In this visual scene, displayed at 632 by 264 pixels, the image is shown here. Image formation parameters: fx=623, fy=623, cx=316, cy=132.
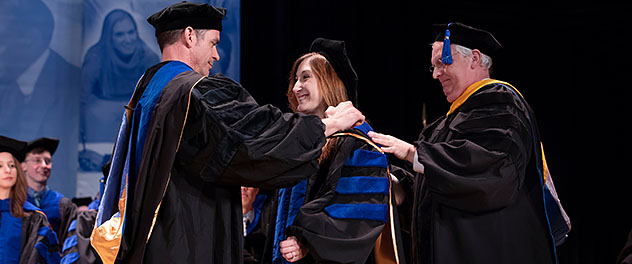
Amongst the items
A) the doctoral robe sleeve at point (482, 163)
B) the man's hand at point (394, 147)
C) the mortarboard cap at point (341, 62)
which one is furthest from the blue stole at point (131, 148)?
the doctoral robe sleeve at point (482, 163)

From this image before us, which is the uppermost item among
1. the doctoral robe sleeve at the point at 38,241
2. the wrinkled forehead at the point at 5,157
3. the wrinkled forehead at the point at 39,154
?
the wrinkled forehead at the point at 5,157

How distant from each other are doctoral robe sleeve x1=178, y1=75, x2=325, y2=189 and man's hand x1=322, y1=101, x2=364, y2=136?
31cm

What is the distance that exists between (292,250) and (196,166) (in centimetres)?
63

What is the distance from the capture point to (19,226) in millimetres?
5445

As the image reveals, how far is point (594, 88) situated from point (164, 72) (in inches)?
224

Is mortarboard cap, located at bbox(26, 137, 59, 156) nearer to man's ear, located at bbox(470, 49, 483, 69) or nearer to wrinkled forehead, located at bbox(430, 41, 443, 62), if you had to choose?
wrinkled forehead, located at bbox(430, 41, 443, 62)

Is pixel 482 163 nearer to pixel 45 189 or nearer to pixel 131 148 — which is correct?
pixel 131 148

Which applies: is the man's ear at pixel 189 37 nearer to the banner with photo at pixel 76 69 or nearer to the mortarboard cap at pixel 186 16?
the mortarboard cap at pixel 186 16

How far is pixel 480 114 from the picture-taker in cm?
325

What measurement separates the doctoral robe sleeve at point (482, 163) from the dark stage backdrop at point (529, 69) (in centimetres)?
304

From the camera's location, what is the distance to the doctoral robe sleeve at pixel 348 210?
103 inches

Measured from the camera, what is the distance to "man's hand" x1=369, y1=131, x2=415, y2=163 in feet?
9.79

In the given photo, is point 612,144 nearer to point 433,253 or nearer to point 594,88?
point 594,88

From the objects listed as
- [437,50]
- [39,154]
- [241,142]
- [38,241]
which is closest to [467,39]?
[437,50]
